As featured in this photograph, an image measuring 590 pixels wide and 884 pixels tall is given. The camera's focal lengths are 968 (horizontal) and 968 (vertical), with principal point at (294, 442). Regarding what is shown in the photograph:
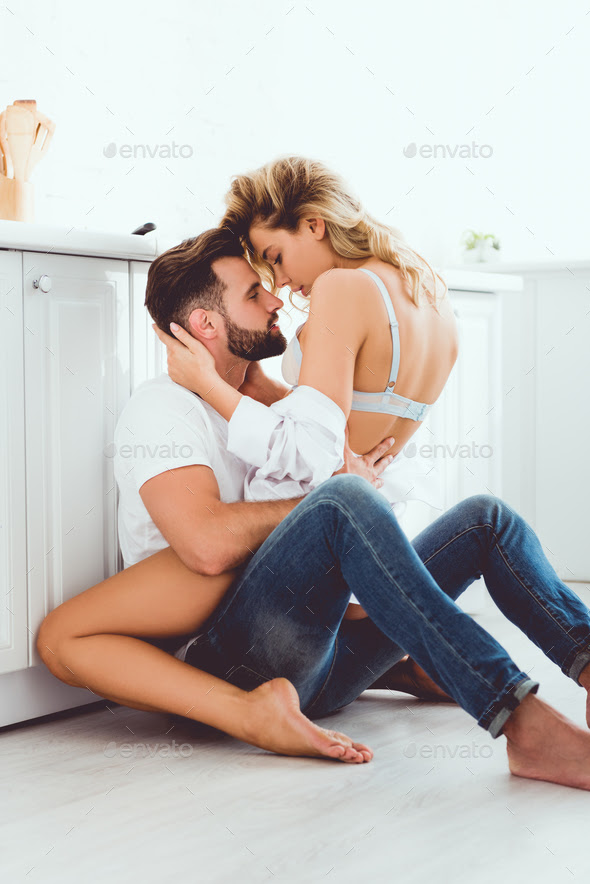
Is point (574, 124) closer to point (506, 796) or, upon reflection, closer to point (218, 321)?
point (218, 321)

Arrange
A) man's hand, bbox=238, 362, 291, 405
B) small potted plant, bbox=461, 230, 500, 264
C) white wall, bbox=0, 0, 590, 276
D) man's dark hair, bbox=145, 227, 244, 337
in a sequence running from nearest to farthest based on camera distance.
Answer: man's dark hair, bbox=145, 227, 244, 337 < man's hand, bbox=238, 362, 291, 405 < white wall, bbox=0, 0, 590, 276 < small potted plant, bbox=461, 230, 500, 264

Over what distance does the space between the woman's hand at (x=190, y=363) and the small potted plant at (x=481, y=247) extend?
1653mm

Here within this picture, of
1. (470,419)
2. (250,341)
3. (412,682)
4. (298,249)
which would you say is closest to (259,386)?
(250,341)

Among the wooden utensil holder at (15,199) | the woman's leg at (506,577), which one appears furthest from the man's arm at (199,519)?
the wooden utensil holder at (15,199)

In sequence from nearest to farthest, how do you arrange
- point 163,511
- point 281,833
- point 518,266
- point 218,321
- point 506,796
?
point 281,833
point 506,796
point 163,511
point 218,321
point 518,266

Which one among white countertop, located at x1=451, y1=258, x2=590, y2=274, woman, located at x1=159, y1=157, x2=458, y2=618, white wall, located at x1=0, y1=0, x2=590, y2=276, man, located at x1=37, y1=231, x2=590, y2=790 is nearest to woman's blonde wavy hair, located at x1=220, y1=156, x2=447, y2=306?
woman, located at x1=159, y1=157, x2=458, y2=618

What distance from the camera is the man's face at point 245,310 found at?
1720mm

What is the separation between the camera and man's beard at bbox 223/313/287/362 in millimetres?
1729

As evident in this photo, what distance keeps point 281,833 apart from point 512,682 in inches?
14.6

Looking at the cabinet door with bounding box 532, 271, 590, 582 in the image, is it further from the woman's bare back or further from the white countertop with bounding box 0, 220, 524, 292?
the white countertop with bounding box 0, 220, 524, 292

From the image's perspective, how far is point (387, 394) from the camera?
170cm

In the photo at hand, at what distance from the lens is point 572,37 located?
3.17 meters

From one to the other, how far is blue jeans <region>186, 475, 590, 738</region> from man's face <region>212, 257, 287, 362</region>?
0.39 metres

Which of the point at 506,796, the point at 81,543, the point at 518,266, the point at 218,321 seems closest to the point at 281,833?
the point at 506,796
